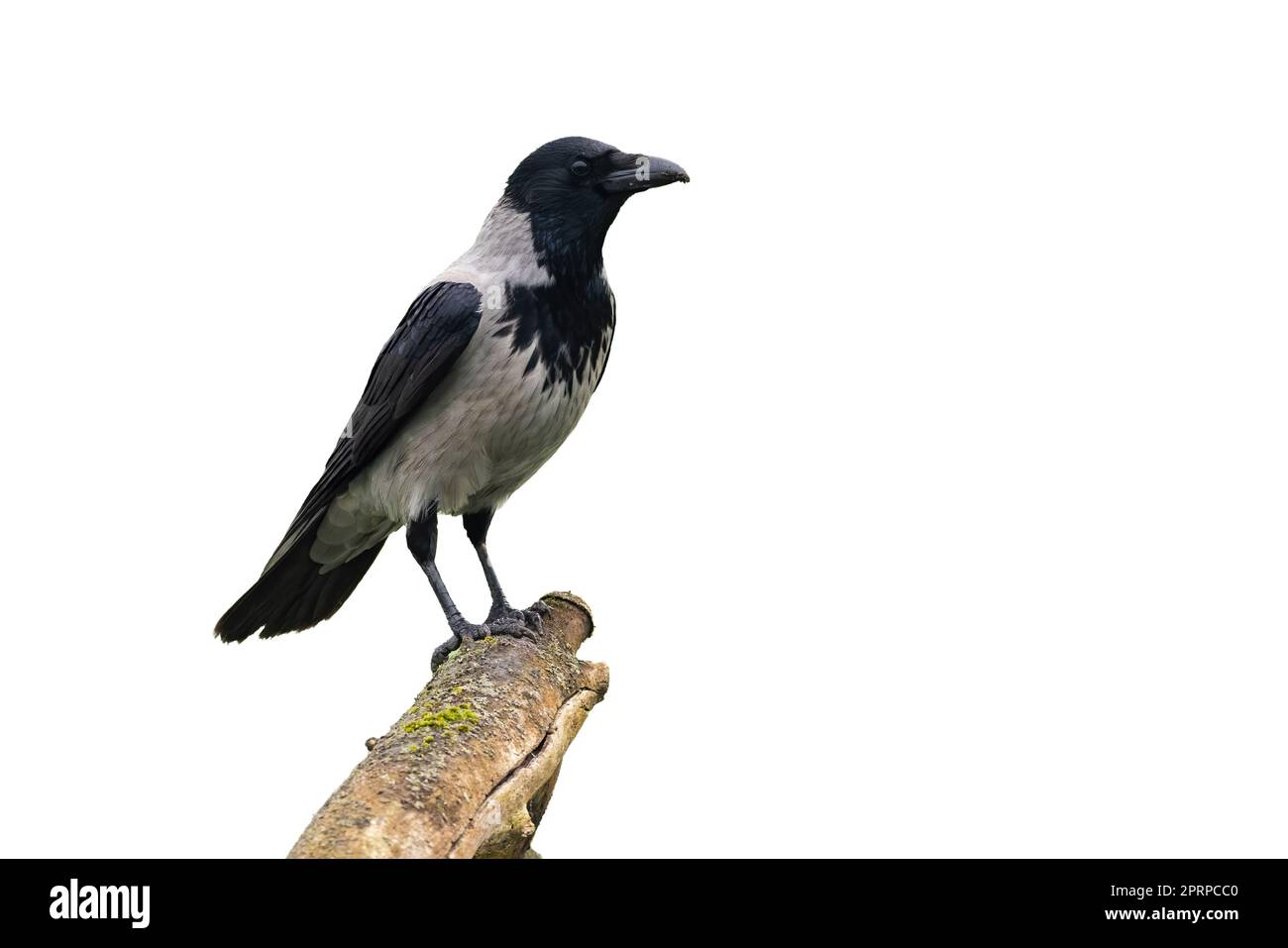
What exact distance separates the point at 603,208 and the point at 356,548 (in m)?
1.61

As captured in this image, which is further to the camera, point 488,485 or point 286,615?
point 286,615

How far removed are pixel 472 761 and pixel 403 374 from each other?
1.43 meters

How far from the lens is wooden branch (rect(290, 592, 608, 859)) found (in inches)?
129

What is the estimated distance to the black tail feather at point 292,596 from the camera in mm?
4969

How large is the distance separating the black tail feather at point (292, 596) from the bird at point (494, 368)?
6.7 inches

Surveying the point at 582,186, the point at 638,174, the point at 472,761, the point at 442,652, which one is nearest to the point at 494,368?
the point at 582,186

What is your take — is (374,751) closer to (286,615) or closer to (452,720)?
(452,720)

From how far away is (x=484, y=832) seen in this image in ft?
11.7

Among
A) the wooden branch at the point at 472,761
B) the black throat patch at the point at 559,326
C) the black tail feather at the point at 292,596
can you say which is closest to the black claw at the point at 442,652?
the wooden branch at the point at 472,761

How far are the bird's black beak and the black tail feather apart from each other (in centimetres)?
166

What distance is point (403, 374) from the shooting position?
4.50 metres

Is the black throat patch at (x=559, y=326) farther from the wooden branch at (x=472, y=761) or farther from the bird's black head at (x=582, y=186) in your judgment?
the wooden branch at (x=472, y=761)
